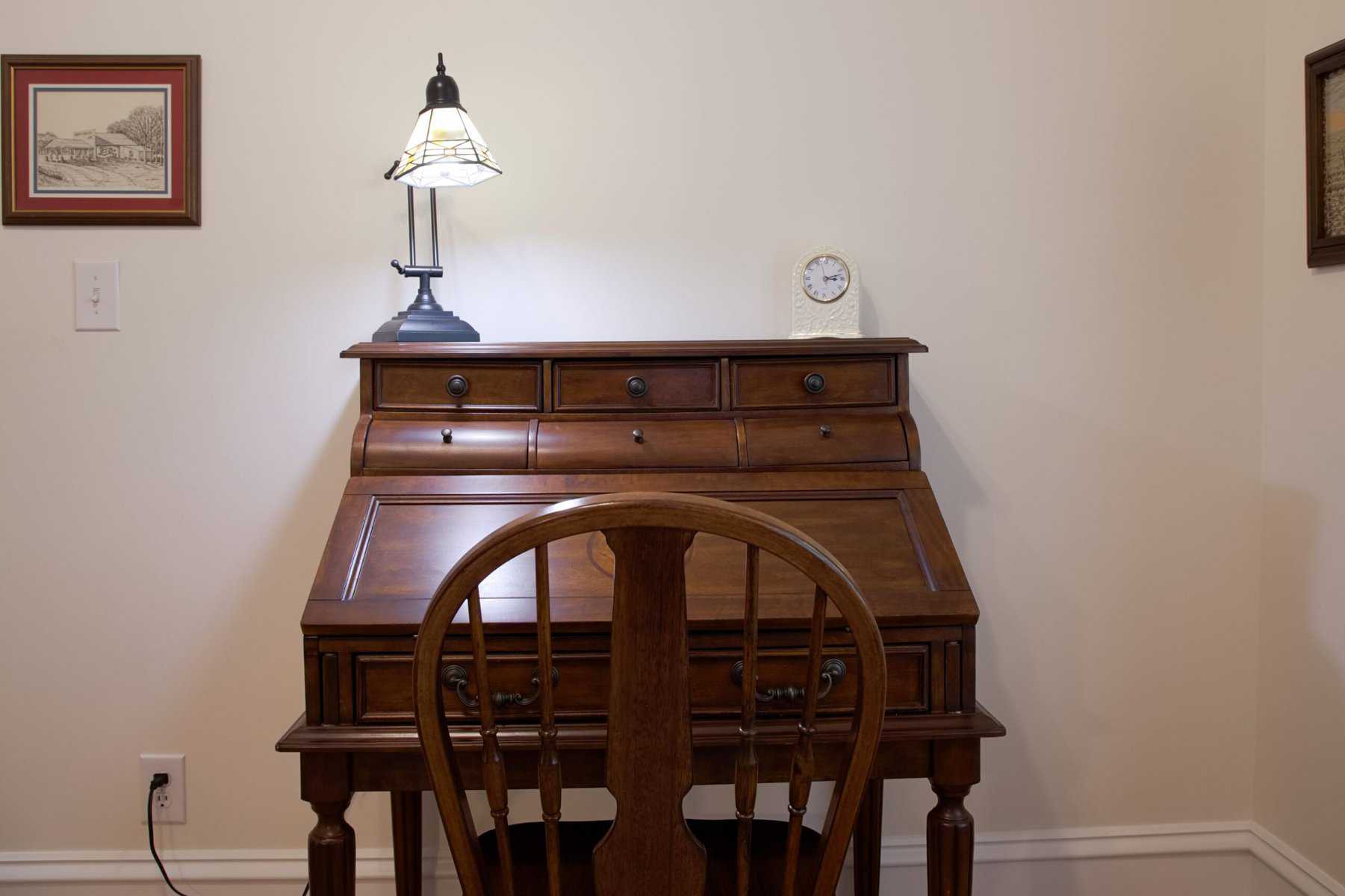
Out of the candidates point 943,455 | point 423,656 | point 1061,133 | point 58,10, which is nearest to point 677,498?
point 423,656

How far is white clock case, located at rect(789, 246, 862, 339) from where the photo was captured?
6.19 ft

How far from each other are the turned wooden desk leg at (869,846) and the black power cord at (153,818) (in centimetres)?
115

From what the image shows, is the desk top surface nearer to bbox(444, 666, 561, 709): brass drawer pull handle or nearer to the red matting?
bbox(444, 666, 561, 709): brass drawer pull handle

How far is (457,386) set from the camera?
65.0 inches

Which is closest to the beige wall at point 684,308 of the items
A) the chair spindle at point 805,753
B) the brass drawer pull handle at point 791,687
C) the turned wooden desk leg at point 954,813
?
the turned wooden desk leg at point 954,813

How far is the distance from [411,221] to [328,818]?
1.11 metres

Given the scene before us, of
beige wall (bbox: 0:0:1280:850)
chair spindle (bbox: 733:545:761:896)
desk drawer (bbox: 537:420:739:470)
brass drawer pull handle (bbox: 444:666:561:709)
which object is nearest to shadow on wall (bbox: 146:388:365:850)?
beige wall (bbox: 0:0:1280:850)

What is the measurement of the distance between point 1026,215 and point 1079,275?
17 centimetres

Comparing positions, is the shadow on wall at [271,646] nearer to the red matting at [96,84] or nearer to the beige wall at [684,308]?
the beige wall at [684,308]

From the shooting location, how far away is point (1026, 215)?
2.04 metres

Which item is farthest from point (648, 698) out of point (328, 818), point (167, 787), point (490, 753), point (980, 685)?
point (167, 787)

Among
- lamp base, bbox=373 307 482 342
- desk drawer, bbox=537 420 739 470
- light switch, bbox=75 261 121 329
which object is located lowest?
desk drawer, bbox=537 420 739 470

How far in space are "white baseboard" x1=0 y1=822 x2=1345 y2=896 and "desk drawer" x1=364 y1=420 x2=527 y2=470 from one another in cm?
94

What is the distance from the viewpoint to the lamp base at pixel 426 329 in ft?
5.75
